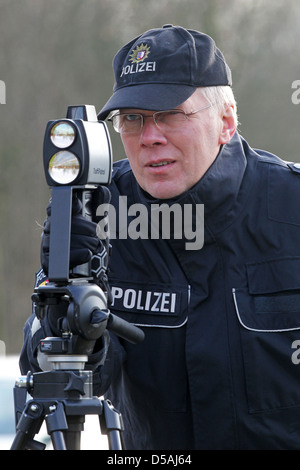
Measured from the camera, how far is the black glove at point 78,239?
2.12 metres

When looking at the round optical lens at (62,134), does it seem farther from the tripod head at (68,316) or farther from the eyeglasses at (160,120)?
the eyeglasses at (160,120)

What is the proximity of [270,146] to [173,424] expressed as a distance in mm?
8266

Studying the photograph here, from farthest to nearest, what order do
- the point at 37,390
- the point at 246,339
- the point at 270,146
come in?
the point at 270,146 < the point at 246,339 < the point at 37,390

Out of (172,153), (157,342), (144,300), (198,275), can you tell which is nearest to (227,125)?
(172,153)

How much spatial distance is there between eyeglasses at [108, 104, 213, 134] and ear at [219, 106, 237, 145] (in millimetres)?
183

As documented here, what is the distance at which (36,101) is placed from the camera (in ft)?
36.6

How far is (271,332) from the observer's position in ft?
9.00

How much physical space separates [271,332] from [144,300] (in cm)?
43

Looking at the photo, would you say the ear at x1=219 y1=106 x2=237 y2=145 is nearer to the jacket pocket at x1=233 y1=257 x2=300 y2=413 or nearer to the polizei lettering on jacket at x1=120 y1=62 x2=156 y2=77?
the polizei lettering on jacket at x1=120 y1=62 x2=156 y2=77

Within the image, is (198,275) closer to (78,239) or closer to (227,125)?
(227,125)

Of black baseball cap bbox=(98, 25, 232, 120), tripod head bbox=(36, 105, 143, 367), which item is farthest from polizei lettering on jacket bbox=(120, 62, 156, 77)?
tripod head bbox=(36, 105, 143, 367)

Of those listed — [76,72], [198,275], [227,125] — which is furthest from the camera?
[76,72]
